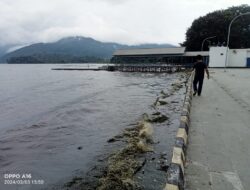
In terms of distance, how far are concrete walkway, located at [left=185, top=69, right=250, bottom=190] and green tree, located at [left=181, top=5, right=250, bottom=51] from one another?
56115 mm

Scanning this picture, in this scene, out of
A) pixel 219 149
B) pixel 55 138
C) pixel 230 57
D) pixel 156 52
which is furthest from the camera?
pixel 156 52

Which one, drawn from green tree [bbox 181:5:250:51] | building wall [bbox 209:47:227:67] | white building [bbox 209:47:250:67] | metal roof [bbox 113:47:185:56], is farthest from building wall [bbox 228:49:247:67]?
green tree [bbox 181:5:250:51]

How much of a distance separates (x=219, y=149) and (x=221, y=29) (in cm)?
6242

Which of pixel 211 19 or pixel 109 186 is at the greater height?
pixel 211 19

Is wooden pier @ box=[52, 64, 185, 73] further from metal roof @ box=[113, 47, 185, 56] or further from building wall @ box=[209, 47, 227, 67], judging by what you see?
building wall @ box=[209, 47, 227, 67]

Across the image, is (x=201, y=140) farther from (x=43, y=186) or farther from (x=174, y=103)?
(x=174, y=103)

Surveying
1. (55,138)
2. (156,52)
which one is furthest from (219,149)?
(156,52)

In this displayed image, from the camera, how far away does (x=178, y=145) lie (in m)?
5.82

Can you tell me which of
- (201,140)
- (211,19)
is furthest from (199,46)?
(201,140)

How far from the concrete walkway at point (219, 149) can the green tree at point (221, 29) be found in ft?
184

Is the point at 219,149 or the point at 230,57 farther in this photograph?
the point at 230,57

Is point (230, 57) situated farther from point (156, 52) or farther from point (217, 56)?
point (156, 52)

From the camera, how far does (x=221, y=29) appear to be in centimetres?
6325

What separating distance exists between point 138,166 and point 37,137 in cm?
564
